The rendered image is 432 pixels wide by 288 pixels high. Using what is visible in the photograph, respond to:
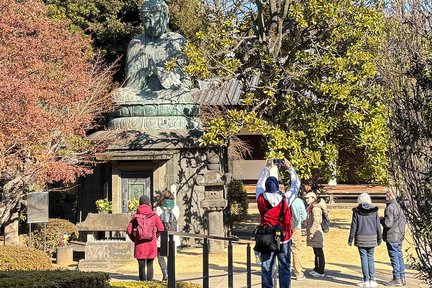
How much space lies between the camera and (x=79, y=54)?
16.6 m

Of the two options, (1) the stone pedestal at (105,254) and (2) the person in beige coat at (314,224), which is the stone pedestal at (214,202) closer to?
(1) the stone pedestal at (105,254)

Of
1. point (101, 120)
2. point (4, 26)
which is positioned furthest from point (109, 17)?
point (4, 26)

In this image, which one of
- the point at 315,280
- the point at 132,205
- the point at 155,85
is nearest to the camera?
the point at 315,280

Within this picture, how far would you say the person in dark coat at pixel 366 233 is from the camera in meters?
11.0

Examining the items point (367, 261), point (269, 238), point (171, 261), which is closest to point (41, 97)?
point (367, 261)

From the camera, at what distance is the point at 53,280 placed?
7711mm

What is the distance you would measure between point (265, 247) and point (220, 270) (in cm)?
510

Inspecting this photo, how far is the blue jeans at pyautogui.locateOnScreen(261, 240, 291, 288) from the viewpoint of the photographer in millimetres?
8344

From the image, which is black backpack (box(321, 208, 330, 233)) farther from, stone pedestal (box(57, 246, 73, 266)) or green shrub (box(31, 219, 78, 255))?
green shrub (box(31, 219, 78, 255))

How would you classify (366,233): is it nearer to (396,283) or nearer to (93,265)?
(396,283)

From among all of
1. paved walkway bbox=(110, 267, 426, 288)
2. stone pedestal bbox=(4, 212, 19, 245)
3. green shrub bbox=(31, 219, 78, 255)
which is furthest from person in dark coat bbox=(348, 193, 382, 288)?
stone pedestal bbox=(4, 212, 19, 245)

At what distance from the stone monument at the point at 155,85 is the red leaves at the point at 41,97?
2.38 feet

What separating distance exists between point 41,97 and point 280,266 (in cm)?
699

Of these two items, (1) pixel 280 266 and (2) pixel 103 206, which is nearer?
(1) pixel 280 266
